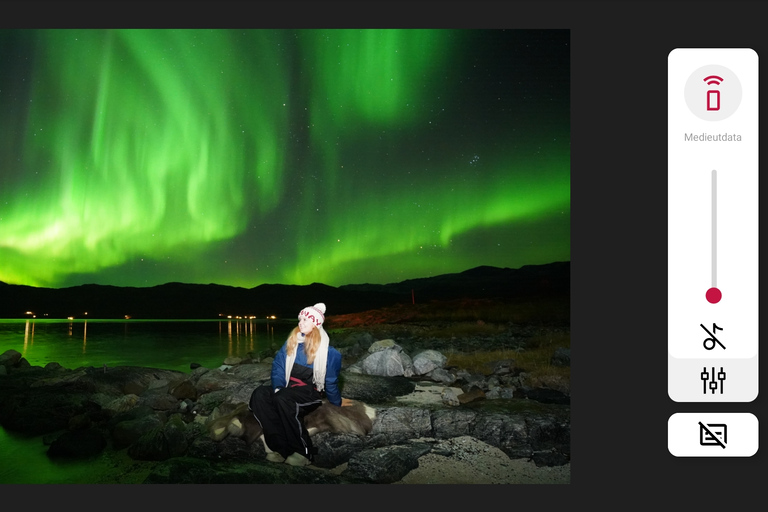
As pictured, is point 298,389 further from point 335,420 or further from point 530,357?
point 530,357

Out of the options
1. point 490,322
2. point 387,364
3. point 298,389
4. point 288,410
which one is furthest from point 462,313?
point 288,410

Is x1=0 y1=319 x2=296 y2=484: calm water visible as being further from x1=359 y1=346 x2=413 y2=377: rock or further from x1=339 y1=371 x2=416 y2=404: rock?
x1=359 y1=346 x2=413 y2=377: rock

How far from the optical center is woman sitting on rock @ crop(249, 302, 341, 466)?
408 cm

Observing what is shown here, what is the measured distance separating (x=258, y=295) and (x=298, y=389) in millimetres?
1339

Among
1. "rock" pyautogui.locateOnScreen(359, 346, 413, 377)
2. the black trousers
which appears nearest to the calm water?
the black trousers

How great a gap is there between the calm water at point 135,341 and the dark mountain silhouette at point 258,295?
11 cm

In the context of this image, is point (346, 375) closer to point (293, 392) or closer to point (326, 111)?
point (293, 392)

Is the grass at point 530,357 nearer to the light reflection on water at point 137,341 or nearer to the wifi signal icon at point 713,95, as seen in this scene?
the light reflection on water at point 137,341

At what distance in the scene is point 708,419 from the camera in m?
3.83

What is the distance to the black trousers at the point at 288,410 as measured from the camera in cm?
406

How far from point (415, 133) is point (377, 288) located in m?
1.57

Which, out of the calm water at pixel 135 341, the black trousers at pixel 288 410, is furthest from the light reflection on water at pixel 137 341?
the black trousers at pixel 288 410

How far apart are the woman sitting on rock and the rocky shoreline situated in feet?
0.43

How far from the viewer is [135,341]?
5.31 meters
